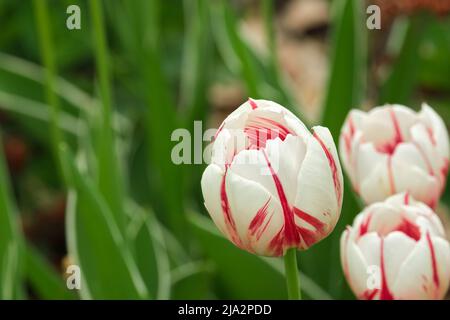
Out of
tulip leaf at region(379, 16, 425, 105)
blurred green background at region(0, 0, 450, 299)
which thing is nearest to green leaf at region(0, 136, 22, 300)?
blurred green background at region(0, 0, 450, 299)

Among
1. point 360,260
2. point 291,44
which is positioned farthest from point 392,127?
point 291,44

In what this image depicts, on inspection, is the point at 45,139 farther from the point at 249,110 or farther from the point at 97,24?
the point at 249,110

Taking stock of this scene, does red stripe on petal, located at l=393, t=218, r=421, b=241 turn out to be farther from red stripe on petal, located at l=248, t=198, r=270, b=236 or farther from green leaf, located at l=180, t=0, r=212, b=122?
green leaf, located at l=180, t=0, r=212, b=122

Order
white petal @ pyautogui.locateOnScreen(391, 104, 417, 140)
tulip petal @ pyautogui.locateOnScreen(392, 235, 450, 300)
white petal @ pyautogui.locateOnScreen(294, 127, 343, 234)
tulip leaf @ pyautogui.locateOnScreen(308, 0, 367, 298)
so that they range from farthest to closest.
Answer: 1. tulip leaf @ pyautogui.locateOnScreen(308, 0, 367, 298)
2. white petal @ pyautogui.locateOnScreen(391, 104, 417, 140)
3. tulip petal @ pyautogui.locateOnScreen(392, 235, 450, 300)
4. white petal @ pyautogui.locateOnScreen(294, 127, 343, 234)

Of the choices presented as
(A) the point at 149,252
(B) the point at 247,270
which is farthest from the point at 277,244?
(A) the point at 149,252

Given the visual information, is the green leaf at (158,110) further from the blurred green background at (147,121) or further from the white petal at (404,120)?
the white petal at (404,120)

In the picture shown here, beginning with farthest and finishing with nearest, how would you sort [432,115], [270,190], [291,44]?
[291,44] < [432,115] < [270,190]

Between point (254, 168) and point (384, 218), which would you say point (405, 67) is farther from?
point (254, 168)
